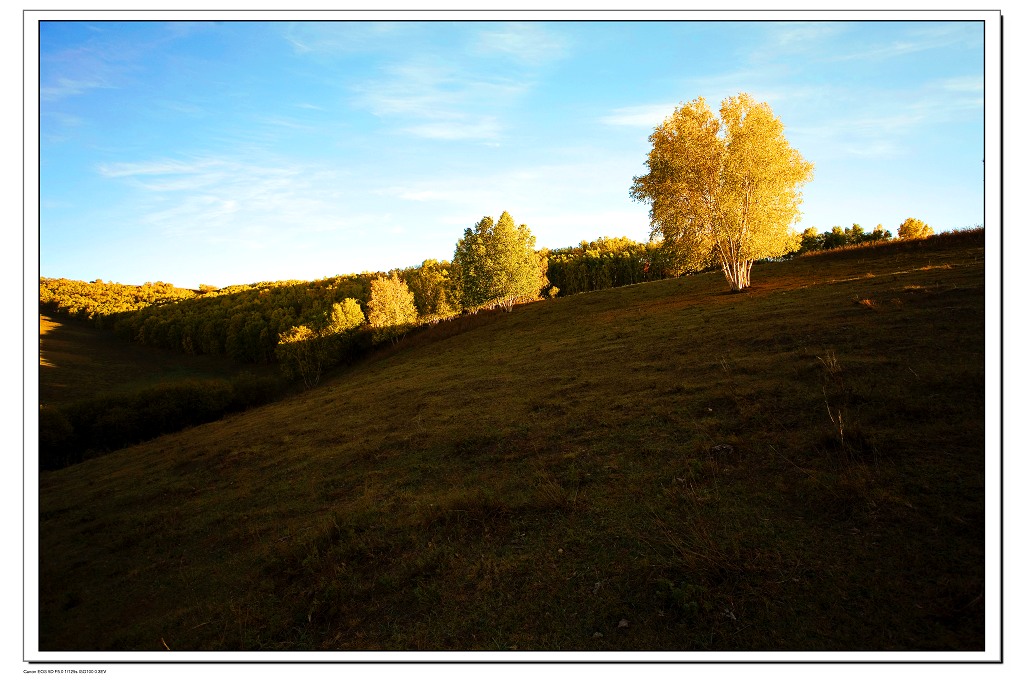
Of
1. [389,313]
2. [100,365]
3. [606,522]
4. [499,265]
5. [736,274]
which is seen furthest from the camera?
[389,313]

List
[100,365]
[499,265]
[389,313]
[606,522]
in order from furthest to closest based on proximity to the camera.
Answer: [389,313]
[499,265]
[100,365]
[606,522]

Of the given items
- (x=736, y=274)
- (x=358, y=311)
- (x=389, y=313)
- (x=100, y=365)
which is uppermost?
(x=736, y=274)

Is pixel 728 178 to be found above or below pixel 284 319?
above

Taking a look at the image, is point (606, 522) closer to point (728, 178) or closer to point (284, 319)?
point (728, 178)

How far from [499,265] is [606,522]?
191 feet

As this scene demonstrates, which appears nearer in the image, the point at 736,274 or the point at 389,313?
the point at 736,274

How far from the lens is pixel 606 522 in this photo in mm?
6879

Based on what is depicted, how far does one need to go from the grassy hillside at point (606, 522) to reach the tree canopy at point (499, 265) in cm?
4694

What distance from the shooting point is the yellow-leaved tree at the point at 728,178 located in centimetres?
3078

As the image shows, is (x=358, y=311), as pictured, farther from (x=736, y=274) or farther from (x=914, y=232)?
(x=914, y=232)

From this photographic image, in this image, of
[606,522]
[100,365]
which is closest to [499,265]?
[100,365]

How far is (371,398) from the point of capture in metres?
26.0
